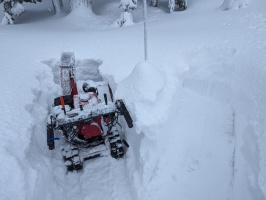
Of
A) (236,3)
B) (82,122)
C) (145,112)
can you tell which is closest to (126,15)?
(236,3)

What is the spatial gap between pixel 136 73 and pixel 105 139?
195cm

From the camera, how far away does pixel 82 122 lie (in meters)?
5.52

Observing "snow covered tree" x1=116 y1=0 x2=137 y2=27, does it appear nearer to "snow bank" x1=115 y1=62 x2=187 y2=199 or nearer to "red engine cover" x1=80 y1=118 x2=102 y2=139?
"snow bank" x1=115 y1=62 x2=187 y2=199

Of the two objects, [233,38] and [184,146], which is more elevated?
[233,38]

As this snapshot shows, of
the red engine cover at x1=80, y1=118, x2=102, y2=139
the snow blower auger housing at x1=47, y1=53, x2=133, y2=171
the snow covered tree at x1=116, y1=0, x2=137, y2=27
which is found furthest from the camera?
the snow covered tree at x1=116, y1=0, x2=137, y2=27

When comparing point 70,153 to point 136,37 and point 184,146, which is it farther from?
point 136,37

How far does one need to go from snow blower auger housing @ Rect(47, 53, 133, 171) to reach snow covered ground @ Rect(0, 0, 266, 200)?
0.30m

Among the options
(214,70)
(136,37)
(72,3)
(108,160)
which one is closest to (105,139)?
(108,160)

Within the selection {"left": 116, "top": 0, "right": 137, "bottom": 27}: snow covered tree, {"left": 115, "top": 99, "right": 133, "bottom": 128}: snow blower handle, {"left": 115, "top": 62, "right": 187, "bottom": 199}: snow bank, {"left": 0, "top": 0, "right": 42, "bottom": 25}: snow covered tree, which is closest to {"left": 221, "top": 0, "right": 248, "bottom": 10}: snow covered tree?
{"left": 116, "top": 0, "right": 137, "bottom": 27}: snow covered tree

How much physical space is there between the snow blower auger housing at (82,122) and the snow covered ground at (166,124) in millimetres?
299

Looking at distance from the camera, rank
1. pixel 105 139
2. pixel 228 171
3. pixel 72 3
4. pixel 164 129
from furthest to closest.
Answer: pixel 72 3, pixel 105 139, pixel 164 129, pixel 228 171

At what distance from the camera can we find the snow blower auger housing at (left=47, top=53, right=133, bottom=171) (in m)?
5.07

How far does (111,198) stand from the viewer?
16.3 feet

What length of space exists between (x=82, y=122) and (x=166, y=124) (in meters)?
2.00
